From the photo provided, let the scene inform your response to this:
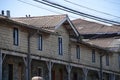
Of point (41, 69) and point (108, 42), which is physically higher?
point (108, 42)

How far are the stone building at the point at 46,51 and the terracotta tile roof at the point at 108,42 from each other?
4875 millimetres

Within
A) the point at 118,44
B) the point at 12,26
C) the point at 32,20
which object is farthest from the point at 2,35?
the point at 118,44

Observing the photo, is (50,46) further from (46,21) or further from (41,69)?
(46,21)

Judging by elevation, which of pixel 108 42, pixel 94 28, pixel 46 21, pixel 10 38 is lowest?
pixel 108 42

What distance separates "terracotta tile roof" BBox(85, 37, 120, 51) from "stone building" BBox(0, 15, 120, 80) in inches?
192

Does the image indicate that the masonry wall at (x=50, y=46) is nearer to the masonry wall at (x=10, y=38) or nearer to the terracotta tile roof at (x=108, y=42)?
the masonry wall at (x=10, y=38)

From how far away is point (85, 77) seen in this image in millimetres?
47156

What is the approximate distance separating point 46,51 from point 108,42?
77.8 ft

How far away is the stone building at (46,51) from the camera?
114ft

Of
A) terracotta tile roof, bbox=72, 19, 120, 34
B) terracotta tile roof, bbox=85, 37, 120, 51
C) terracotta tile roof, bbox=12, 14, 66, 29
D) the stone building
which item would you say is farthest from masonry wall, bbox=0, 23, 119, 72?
terracotta tile roof, bbox=72, 19, 120, 34

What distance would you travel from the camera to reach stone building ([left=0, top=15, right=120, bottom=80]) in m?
34.7

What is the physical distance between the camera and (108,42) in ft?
205

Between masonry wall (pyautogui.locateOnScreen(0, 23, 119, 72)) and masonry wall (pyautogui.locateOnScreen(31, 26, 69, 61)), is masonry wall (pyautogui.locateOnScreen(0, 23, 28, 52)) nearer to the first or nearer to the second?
masonry wall (pyautogui.locateOnScreen(0, 23, 119, 72))

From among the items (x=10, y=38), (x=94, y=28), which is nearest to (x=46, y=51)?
(x=10, y=38)
